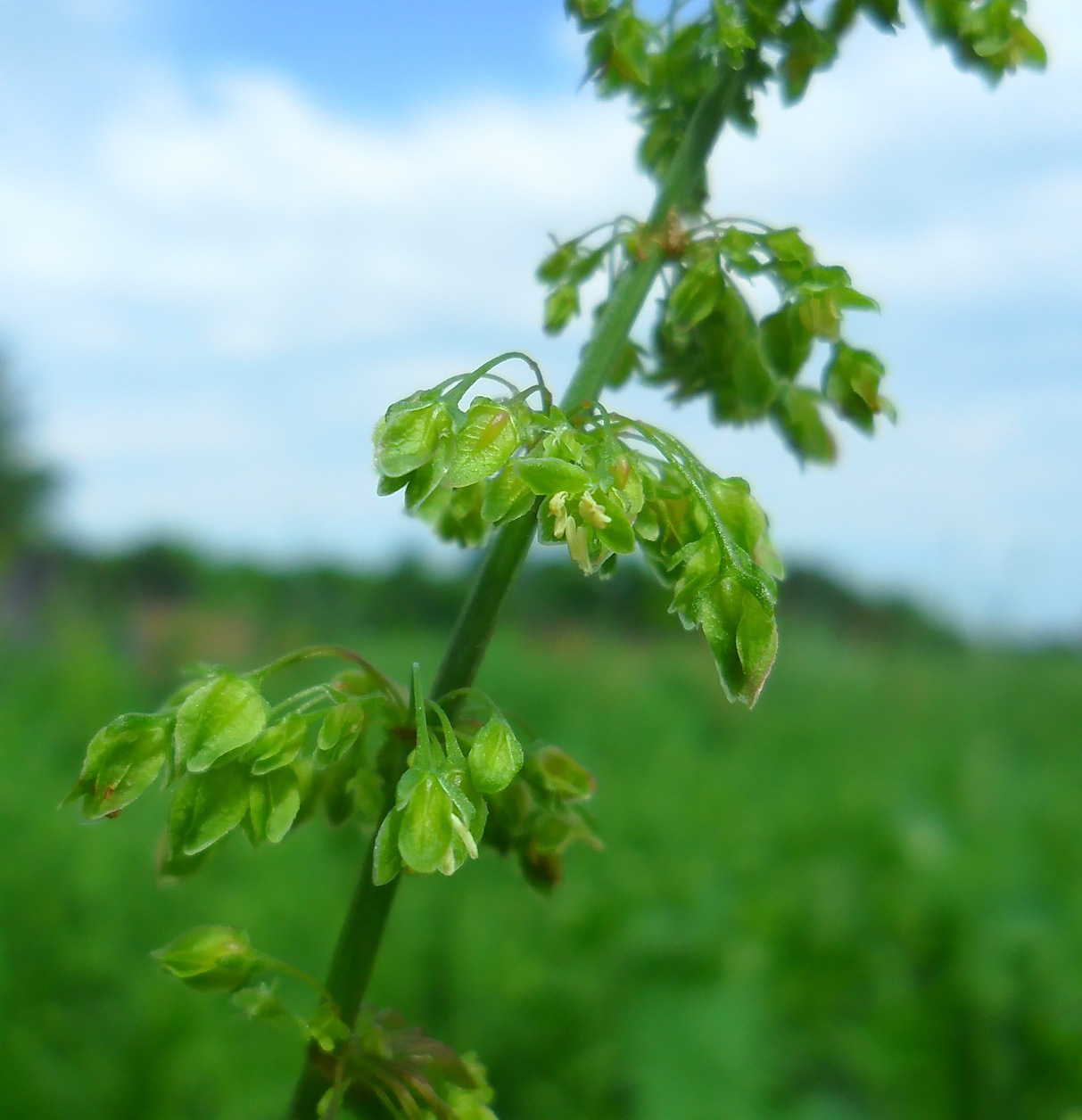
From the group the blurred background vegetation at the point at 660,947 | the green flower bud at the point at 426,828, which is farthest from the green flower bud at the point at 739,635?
the blurred background vegetation at the point at 660,947

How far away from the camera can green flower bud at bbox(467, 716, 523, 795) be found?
1.34 metres

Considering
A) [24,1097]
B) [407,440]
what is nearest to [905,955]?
[24,1097]

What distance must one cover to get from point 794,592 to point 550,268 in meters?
19.3

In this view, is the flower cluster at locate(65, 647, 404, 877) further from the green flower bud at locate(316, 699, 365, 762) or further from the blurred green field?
the blurred green field

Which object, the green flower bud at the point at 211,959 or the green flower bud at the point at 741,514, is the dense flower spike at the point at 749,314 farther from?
the green flower bud at the point at 211,959

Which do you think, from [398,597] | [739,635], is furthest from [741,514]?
[398,597]

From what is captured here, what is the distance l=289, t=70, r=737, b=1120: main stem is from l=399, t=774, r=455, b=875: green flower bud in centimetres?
18

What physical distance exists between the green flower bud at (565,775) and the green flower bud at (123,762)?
19.0 inches

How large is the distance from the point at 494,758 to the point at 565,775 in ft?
0.95

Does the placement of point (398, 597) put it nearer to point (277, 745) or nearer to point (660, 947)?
point (660, 947)

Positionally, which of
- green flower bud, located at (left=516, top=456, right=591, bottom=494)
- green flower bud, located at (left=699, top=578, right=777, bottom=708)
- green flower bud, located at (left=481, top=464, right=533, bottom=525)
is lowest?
green flower bud, located at (left=699, top=578, right=777, bottom=708)

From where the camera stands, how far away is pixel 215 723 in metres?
1.41

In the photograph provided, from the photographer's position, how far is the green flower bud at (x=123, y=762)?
4.75 ft

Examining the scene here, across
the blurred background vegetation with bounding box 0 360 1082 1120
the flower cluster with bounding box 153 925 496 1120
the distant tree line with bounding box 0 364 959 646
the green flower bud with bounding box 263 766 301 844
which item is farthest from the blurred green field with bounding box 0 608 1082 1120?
the distant tree line with bounding box 0 364 959 646
